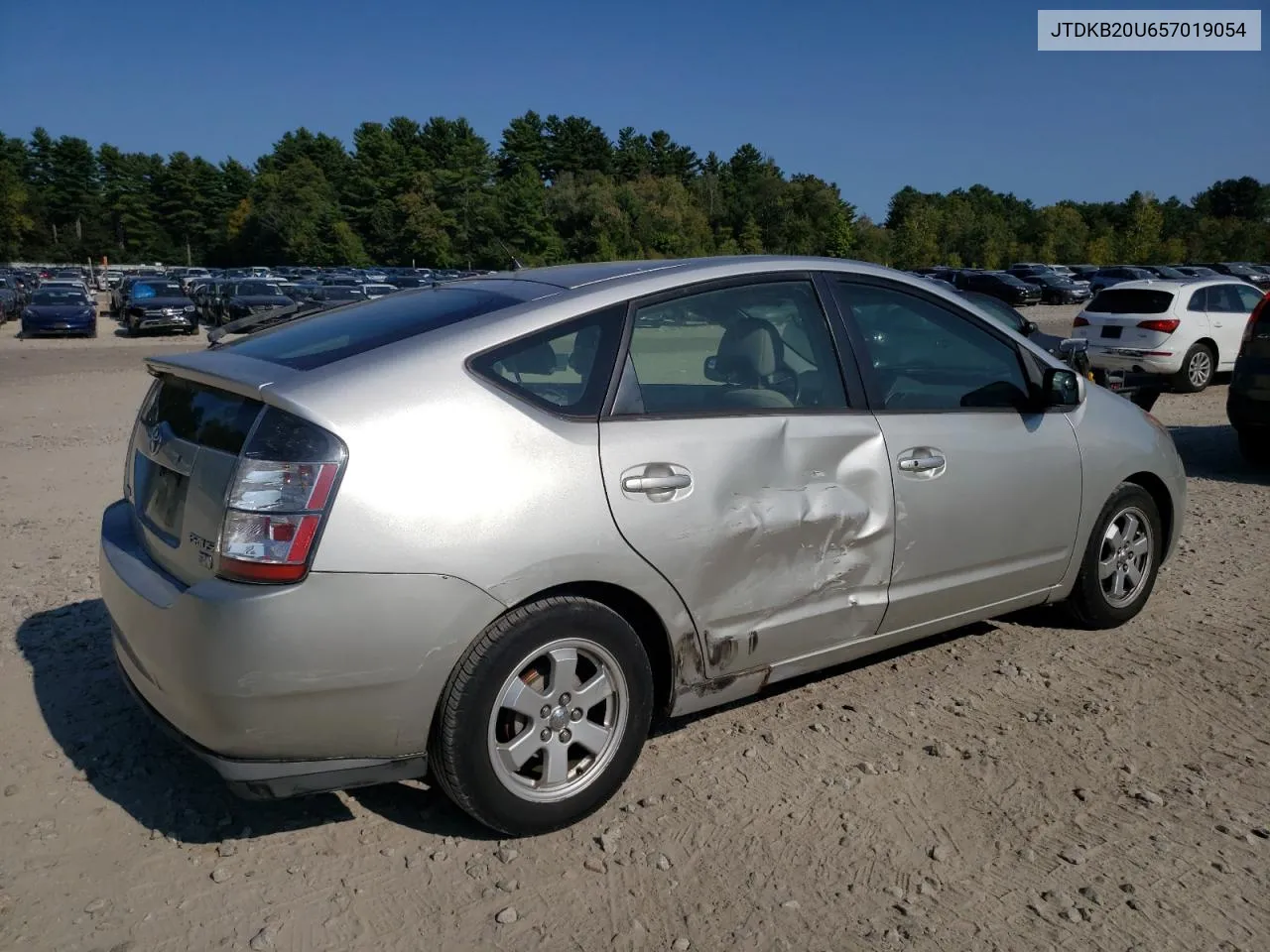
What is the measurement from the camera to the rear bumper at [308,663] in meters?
2.73

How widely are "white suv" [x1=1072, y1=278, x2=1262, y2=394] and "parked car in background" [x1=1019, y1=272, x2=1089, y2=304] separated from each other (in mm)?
32374

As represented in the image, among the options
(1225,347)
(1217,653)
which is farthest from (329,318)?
(1225,347)

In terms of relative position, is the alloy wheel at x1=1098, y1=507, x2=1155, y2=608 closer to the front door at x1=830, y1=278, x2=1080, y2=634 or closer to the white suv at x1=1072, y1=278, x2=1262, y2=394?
the front door at x1=830, y1=278, x2=1080, y2=634

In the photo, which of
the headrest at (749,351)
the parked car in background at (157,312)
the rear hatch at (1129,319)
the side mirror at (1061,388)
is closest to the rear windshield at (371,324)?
the headrest at (749,351)

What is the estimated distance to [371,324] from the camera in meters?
3.52

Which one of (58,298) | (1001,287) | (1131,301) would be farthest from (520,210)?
(1131,301)

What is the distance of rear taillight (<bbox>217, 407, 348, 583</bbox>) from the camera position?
8.96ft

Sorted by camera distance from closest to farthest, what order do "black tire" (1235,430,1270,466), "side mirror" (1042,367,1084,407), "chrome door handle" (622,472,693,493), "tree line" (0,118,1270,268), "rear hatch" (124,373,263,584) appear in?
"rear hatch" (124,373,263,584) → "chrome door handle" (622,472,693,493) → "side mirror" (1042,367,1084,407) → "black tire" (1235,430,1270,466) → "tree line" (0,118,1270,268)

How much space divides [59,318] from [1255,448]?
29.1 metres

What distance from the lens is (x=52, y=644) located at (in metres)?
4.70

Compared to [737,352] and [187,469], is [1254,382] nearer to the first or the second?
[737,352]

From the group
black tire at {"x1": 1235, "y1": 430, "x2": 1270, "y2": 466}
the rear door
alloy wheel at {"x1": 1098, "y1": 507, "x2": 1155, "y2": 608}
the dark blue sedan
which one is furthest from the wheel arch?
the dark blue sedan

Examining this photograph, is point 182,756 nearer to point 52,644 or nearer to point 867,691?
point 52,644

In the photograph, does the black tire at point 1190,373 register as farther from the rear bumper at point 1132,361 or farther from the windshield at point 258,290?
the windshield at point 258,290
